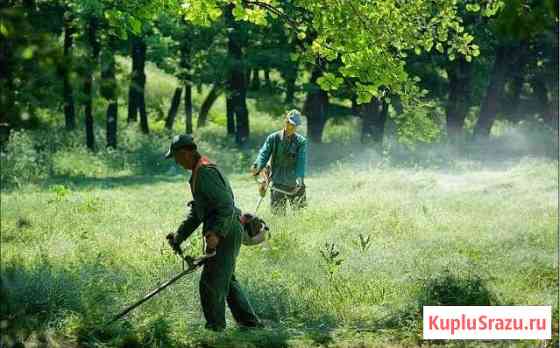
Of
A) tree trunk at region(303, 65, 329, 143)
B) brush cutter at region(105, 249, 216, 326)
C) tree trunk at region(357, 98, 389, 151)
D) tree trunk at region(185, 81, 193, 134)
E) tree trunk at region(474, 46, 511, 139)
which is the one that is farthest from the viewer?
tree trunk at region(185, 81, 193, 134)

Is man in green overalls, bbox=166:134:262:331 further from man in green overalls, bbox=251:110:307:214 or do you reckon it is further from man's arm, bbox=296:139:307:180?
man's arm, bbox=296:139:307:180

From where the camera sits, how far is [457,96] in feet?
119

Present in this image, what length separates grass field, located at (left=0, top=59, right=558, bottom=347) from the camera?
8211mm

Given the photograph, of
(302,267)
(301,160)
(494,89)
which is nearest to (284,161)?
(301,160)

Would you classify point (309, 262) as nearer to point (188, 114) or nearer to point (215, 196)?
point (215, 196)

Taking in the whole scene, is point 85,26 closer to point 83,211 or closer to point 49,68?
point 83,211

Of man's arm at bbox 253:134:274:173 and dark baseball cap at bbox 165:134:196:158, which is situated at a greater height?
dark baseball cap at bbox 165:134:196:158

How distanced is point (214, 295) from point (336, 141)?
3153 cm

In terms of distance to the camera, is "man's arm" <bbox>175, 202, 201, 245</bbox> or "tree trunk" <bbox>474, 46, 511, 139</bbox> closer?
"man's arm" <bbox>175, 202, 201, 245</bbox>

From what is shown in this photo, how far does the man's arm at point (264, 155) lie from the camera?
13.8 m

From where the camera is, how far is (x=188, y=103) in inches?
1716

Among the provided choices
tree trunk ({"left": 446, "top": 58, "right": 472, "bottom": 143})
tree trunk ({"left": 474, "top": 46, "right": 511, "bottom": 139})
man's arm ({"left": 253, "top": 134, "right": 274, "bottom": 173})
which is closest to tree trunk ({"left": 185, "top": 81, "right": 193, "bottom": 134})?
tree trunk ({"left": 446, "top": 58, "right": 472, "bottom": 143})

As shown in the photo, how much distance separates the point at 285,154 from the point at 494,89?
→ 22903 millimetres

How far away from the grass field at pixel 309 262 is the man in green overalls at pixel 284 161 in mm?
416
